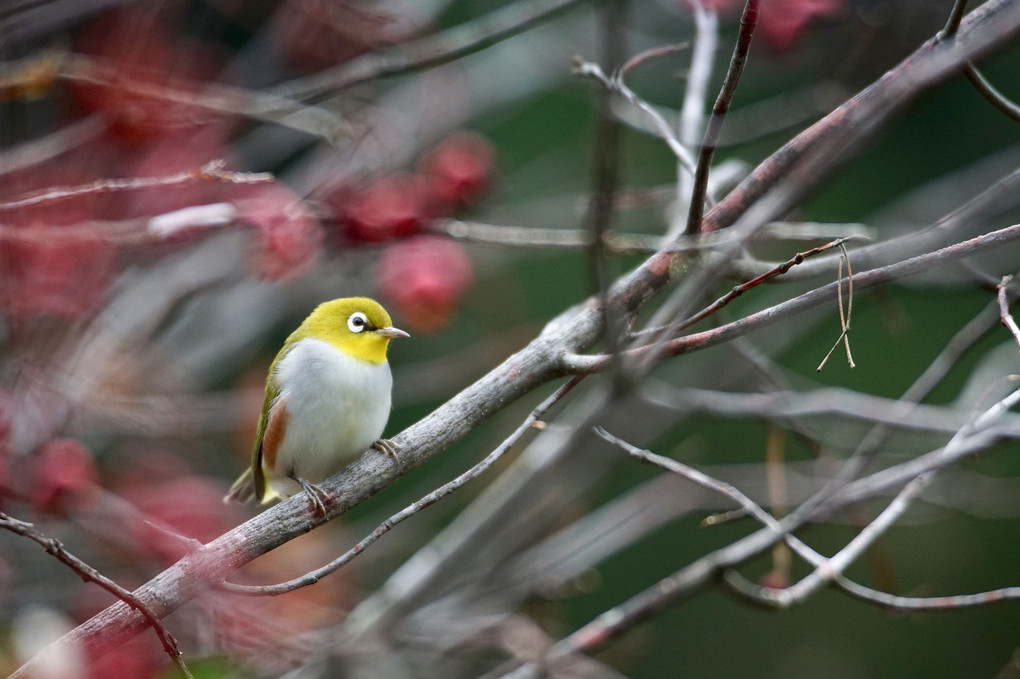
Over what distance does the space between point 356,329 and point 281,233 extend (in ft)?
1.35

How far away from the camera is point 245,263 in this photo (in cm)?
369

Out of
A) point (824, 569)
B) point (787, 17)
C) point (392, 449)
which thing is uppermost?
point (787, 17)

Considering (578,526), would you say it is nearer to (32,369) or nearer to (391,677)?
(391,677)

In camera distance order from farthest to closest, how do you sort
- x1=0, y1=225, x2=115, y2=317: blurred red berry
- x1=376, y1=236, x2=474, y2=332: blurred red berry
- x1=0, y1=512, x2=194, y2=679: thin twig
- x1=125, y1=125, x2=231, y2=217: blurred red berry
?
x1=125, y1=125, x2=231, y2=217: blurred red berry < x1=376, y1=236, x2=474, y2=332: blurred red berry < x1=0, y1=225, x2=115, y2=317: blurred red berry < x1=0, y1=512, x2=194, y2=679: thin twig

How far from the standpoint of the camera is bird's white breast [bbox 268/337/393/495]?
288 cm

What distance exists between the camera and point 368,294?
5.21m

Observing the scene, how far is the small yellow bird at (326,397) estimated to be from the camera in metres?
2.88

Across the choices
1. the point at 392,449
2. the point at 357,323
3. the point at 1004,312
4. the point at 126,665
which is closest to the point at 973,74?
the point at 1004,312

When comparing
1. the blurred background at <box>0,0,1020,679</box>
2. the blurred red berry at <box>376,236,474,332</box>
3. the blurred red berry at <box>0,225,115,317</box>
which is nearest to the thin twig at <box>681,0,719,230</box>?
the blurred background at <box>0,0,1020,679</box>

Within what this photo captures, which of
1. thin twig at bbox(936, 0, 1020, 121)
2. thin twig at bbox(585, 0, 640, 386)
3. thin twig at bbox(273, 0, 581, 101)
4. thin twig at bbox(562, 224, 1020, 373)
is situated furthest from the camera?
thin twig at bbox(273, 0, 581, 101)

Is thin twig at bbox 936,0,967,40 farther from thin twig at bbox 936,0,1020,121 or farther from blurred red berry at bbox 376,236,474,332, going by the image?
blurred red berry at bbox 376,236,474,332

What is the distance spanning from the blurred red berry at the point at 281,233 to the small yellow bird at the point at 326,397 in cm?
21

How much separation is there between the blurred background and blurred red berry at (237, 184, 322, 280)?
1cm

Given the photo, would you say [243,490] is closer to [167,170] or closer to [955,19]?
[167,170]
